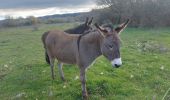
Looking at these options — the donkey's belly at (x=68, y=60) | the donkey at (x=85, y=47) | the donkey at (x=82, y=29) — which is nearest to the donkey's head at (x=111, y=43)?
the donkey at (x=85, y=47)

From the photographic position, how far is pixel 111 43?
29.9 feet

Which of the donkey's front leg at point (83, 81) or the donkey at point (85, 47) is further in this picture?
the donkey's front leg at point (83, 81)

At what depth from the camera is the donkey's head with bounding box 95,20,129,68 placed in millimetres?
9086

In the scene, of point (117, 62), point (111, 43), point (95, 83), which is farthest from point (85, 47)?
point (95, 83)

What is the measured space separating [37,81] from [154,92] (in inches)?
173

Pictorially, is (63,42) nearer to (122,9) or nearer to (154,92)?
(154,92)

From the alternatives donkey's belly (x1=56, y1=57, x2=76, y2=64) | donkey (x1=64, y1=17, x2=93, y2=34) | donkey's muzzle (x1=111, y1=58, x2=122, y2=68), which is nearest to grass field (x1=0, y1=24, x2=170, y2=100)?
donkey's belly (x1=56, y1=57, x2=76, y2=64)

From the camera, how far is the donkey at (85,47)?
9.13m

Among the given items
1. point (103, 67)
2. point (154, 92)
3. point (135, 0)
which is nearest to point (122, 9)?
point (135, 0)

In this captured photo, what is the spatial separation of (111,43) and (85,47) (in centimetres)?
138

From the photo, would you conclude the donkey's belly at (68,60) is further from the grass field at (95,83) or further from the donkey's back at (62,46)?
the grass field at (95,83)

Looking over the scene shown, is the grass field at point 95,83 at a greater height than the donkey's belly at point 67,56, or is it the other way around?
the donkey's belly at point 67,56

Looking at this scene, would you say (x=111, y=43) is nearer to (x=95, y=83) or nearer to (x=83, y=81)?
(x=83, y=81)

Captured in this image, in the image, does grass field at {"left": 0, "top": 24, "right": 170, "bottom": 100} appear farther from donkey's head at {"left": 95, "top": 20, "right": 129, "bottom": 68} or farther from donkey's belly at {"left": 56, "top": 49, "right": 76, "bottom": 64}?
donkey's head at {"left": 95, "top": 20, "right": 129, "bottom": 68}
